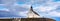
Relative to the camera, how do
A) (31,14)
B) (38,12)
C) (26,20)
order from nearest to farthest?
(26,20) < (31,14) < (38,12)

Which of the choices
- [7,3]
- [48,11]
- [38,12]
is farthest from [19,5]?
[48,11]

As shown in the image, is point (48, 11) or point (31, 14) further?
point (48, 11)

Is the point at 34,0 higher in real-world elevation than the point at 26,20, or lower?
higher

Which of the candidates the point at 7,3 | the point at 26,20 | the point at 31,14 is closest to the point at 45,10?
the point at 31,14

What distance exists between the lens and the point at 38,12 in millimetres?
1581

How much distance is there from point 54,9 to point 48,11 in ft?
0.28

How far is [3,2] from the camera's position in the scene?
162 centimetres

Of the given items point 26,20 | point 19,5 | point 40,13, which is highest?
point 19,5

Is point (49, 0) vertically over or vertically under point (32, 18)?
over

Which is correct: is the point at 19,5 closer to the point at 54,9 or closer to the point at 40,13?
the point at 40,13

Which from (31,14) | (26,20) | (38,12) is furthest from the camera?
(38,12)

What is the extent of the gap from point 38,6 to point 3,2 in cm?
48

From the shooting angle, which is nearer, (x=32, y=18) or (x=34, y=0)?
(x=32, y=18)

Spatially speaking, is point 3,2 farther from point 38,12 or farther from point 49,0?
point 49,0
